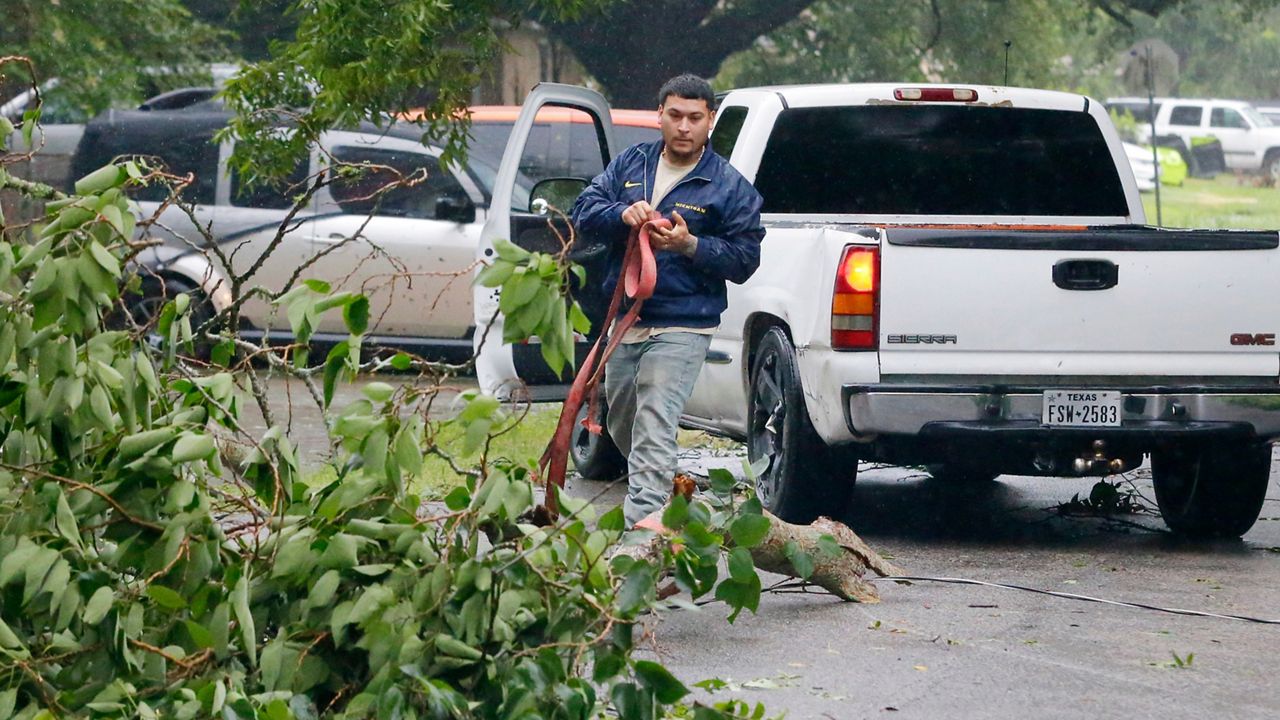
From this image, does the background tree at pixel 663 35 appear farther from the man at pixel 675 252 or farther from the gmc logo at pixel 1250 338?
the man at pixel 675 252

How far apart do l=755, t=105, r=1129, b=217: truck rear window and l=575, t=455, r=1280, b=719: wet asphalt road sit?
1489 millimetres

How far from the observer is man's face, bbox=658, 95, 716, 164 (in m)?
6.39

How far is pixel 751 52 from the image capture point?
3312 cm

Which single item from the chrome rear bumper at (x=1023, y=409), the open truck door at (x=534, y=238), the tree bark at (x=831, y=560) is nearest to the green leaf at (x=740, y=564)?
the tree bark at (x=831, y=560)

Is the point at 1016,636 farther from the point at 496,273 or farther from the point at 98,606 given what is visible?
the point at 98,606

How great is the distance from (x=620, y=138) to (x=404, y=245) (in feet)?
5.94

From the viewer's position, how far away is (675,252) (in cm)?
635

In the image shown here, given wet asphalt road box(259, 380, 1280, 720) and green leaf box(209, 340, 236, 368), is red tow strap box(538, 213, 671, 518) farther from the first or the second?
green leaf box(209, 340, 236, 368)

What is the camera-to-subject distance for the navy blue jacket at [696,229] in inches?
250

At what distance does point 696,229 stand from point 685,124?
0.35 metres

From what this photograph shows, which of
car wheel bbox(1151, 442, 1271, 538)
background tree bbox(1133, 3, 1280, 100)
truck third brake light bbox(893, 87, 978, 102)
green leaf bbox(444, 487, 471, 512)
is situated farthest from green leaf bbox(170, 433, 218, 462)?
background tree bbox(1133, 3, 1280, 100)

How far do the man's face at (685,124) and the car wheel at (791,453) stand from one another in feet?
4.30

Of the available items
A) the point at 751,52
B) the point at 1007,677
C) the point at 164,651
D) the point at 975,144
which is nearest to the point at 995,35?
the point at 751,52

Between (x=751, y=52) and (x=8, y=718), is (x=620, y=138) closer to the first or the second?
(x=8, y=718)
